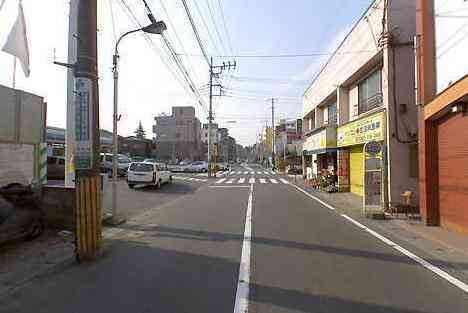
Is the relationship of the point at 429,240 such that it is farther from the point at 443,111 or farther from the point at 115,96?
the point at 115,96

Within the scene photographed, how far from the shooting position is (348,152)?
80.0 feet

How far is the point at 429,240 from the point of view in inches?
402

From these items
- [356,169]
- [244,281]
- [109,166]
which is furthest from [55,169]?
[244,281]

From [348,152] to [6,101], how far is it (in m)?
17.5

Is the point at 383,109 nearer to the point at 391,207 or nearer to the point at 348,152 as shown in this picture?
the point at 391,207

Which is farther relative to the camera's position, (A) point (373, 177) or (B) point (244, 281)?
(A) point (373, 177)

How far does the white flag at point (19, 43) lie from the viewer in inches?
495

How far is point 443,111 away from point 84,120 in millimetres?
9336

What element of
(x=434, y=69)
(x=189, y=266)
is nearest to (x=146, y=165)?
(x=434, y=69)

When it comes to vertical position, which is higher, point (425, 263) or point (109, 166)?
point (109, 166)

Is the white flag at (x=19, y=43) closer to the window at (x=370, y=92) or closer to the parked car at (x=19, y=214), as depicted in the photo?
the parked car at (x=19, y=214)

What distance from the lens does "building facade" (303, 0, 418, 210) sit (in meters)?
16.1

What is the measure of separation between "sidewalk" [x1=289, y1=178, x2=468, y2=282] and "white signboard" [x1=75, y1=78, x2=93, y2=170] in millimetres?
6642

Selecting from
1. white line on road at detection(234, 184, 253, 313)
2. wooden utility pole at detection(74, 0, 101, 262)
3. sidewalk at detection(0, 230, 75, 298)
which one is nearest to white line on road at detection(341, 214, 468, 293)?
white line on road at detection(234, 184, 253, 313)
